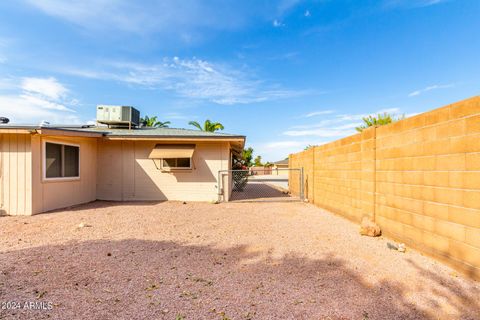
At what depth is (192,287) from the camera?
126 inches

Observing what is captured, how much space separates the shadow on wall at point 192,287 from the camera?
262 centimetres

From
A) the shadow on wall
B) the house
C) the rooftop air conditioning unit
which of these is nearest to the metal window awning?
the house

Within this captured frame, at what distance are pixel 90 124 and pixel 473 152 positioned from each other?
16857 millimetres

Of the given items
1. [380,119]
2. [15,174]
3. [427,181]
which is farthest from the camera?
[380,119]

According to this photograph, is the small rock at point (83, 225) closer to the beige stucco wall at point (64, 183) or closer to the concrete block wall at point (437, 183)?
the beige stucco wall at point (64, 183)

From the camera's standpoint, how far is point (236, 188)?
18.2 m

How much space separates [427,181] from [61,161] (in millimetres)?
11660

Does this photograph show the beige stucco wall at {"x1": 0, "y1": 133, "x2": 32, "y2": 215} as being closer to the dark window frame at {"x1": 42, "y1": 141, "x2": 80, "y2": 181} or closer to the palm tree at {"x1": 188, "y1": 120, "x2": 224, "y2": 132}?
the dark window frame at {"x1": 42, "y1": 141, "x2": 80, "y2": 181}

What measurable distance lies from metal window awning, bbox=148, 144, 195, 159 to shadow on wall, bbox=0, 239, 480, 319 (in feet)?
20.0

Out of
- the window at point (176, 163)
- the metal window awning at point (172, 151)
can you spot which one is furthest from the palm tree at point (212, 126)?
the metal window awning at point (172, 151)

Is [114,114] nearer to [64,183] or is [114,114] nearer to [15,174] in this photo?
[64,183]

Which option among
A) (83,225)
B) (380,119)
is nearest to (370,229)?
(83,225)

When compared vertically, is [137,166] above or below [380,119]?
below

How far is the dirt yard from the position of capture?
2.67m
